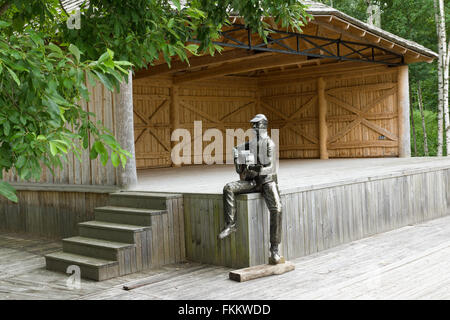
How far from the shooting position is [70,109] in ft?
12.9

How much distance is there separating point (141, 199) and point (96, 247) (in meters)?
0.94

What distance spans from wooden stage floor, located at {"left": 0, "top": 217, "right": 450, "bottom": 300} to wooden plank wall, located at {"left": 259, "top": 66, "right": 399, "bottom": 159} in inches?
275

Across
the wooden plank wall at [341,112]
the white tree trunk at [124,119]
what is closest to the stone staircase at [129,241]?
the white tree trunk at [124,119]

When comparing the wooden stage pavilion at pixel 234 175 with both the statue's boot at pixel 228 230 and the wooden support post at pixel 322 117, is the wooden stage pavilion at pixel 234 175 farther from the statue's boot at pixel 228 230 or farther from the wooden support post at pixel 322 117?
the statue's boot at pixel 228 230

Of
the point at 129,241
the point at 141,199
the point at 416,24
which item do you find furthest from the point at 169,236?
the point at 416,24

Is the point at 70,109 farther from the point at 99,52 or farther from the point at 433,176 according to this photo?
the point at 433,176

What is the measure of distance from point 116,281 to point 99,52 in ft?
8.65

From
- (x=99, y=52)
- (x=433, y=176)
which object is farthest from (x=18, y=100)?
(x=433, y=176)

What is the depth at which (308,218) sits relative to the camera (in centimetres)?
691

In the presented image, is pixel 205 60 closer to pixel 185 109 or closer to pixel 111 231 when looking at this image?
pixel 185 109

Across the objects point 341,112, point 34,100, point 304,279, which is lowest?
point 304,279

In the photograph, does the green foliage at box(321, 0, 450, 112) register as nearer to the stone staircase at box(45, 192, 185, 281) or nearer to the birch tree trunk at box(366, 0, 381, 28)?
the birch tree trunk at box(366, 0, 381, 28)

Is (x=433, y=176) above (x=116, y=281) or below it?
above
